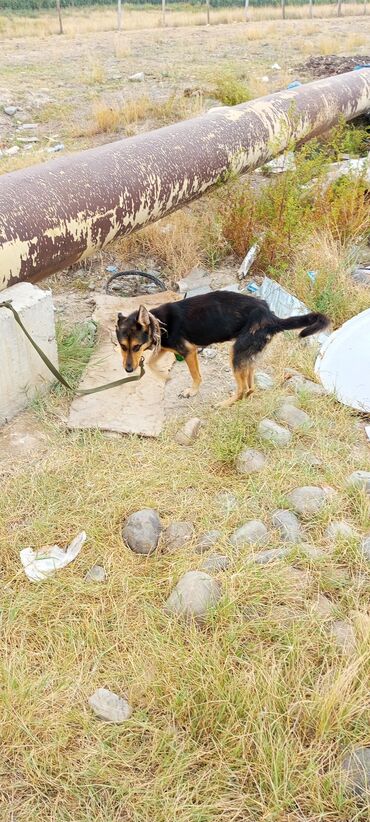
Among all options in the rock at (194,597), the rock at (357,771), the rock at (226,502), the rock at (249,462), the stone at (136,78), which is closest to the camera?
the rock at (357,771)

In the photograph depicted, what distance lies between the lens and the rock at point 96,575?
2.58 metres

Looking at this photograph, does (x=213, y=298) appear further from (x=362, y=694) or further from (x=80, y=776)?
(x=80, y=776)

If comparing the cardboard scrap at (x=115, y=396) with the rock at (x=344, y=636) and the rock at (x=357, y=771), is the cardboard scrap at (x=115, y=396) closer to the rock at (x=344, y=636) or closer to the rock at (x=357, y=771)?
the rock at (x=344, y=636)

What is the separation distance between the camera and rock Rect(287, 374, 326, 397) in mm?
3766

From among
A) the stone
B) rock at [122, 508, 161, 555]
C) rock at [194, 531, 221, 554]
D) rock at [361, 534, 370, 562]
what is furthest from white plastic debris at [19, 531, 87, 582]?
the stone

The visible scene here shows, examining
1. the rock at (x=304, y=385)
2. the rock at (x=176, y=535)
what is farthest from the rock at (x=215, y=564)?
the rock at (x=304, y=385)

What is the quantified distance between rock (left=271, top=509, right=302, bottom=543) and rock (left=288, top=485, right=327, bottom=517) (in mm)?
52

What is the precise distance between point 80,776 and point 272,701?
62 cm

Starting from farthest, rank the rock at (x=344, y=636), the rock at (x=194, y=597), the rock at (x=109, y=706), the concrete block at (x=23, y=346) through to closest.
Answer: the concrete block at (x=23, y=346) < the rock at (x=194, y=597) < the rock at (x=344, y=636) < the rock at (x=109, y=706)

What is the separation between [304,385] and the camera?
3805 mm

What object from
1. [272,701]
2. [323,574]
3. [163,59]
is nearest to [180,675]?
[272,701]

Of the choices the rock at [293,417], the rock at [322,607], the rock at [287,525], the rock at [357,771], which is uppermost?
the rock at [293,417]

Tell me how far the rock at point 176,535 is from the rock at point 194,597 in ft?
0.78

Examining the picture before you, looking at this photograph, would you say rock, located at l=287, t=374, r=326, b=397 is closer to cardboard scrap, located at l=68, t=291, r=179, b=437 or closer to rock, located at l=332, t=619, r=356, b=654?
cardboard scrap, located at l=68, t=291, r=179, b=437
